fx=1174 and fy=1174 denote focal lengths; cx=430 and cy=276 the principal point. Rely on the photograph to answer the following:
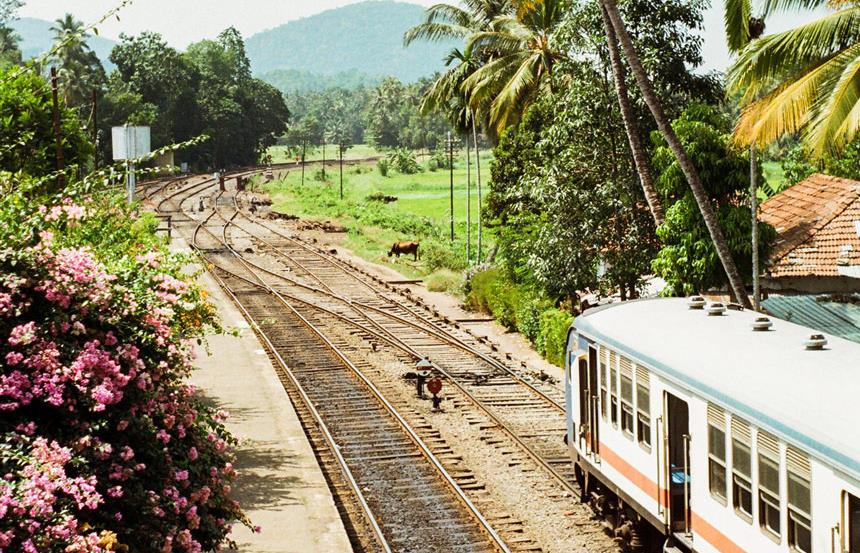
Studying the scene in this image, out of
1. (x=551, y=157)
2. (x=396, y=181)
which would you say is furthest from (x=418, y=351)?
(x=396, y=181)

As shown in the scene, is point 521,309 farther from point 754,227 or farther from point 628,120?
point 754,227

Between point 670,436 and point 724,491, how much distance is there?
5.06 feet

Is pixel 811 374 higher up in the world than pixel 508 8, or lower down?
lower down

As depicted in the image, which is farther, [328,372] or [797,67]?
[328,372]

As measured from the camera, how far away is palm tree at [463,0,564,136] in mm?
34344

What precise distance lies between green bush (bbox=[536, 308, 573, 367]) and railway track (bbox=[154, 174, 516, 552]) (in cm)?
464

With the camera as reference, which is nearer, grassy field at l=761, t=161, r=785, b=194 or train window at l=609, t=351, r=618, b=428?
train window at l=609, t=351, r=618, b=428

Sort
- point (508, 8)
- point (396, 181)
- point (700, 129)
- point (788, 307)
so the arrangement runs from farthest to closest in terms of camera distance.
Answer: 1. point (396, 181)
2. point (508, 8)
3. point (788, 307)
4. point (700, 129)

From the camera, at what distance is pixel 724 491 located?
10.8 meters

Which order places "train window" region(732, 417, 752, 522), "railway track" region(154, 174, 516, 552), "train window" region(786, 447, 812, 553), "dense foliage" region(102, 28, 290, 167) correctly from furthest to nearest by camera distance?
1. "dense foliage" region(102, 28, 290, 167)
2. "railway track" region(154, 174, 516, 552)
3. "train window" region(732, 417, 752, 522)
4. "train window" region(786, 447, 812, 553)

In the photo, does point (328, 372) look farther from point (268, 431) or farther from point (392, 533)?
point (392, 533)

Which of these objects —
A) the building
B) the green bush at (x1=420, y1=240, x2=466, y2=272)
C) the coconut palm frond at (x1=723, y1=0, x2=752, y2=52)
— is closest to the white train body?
the coconut palm frond at (x1=723, y1=0, x2=752, y2=52)

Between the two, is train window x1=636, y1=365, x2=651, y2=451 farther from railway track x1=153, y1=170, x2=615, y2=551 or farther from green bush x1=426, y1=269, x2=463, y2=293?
green bush x1=426, y1=269, x2=463, y2=293

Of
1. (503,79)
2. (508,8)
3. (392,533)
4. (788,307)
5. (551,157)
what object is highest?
(508,8)
